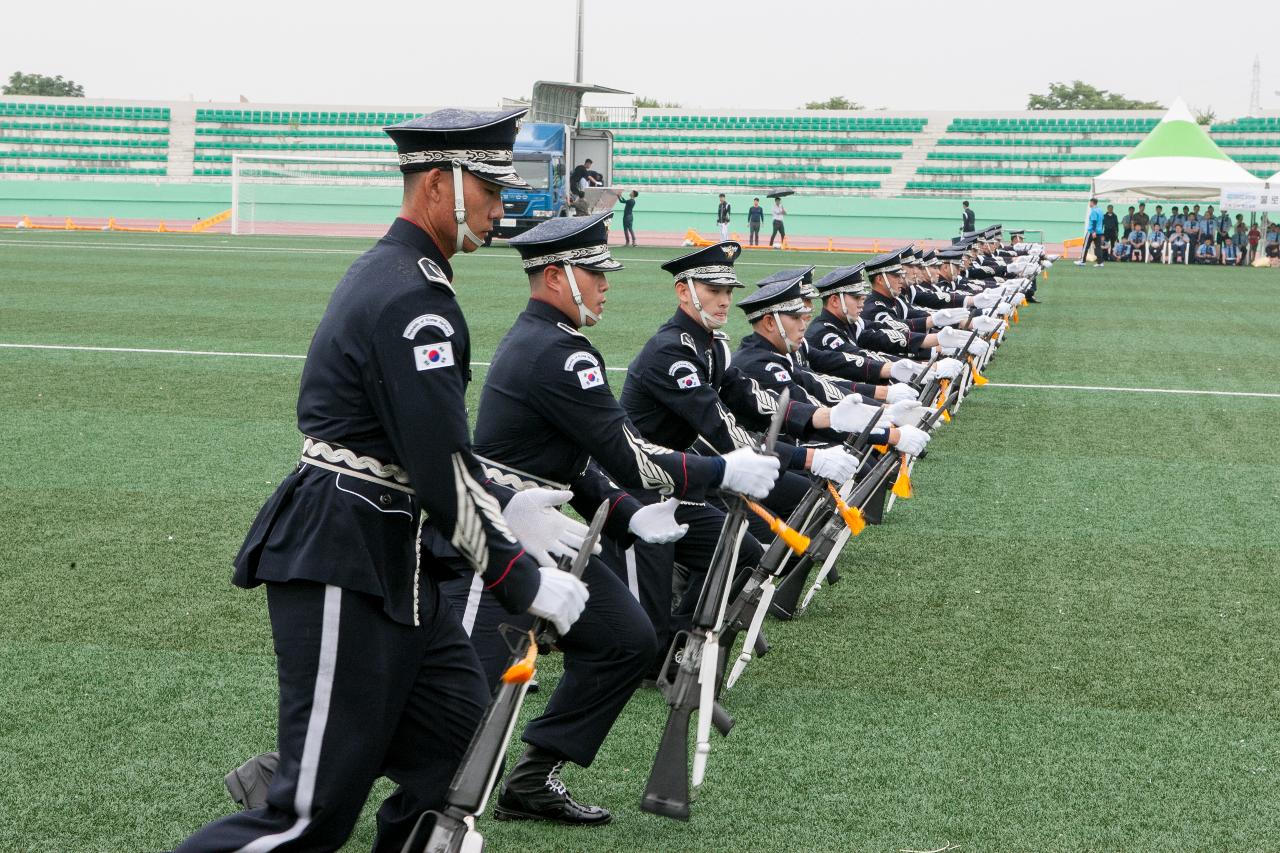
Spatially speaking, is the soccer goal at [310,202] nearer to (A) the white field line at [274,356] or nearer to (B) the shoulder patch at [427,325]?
(A) the white field line at [274,356]

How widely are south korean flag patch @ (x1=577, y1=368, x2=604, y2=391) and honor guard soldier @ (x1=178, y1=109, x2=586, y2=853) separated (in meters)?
1.12

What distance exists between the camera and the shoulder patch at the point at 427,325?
2.67 m

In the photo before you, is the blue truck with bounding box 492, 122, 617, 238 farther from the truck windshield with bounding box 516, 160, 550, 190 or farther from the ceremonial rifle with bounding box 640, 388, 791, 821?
the ceremonial rifle with bounding box 640, 388, 791, 821

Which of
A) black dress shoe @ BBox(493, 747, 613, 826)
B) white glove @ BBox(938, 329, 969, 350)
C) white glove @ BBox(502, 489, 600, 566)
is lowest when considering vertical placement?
black dress shoe @ BBox(493, 747, 613, 826)

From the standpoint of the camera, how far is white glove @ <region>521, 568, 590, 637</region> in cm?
286

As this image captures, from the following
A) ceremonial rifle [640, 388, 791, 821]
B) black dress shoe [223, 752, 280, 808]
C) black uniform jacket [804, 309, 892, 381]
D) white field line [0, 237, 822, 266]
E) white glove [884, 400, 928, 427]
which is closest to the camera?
black dress shoe [223, 752, 280, 808]

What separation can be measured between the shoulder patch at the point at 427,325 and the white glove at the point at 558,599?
1.85ft

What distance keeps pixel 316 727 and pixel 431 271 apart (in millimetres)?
955

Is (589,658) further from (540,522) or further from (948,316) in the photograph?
(948,316)

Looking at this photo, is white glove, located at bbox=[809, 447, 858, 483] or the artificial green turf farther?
white glove, located at bbox=[809, 447, 858, 483]

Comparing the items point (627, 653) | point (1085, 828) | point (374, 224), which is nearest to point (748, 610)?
point (627, 653)

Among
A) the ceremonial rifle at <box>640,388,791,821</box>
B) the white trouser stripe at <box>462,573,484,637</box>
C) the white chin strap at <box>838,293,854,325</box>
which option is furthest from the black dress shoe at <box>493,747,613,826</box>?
the white chin strap at <box>838,293,854,325</box>

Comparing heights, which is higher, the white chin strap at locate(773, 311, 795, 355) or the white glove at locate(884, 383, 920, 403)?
the white chin strap at locate(773, 311, 795, 355)

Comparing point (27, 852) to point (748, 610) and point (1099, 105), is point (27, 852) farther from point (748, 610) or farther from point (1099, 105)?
point (1099, 105)
